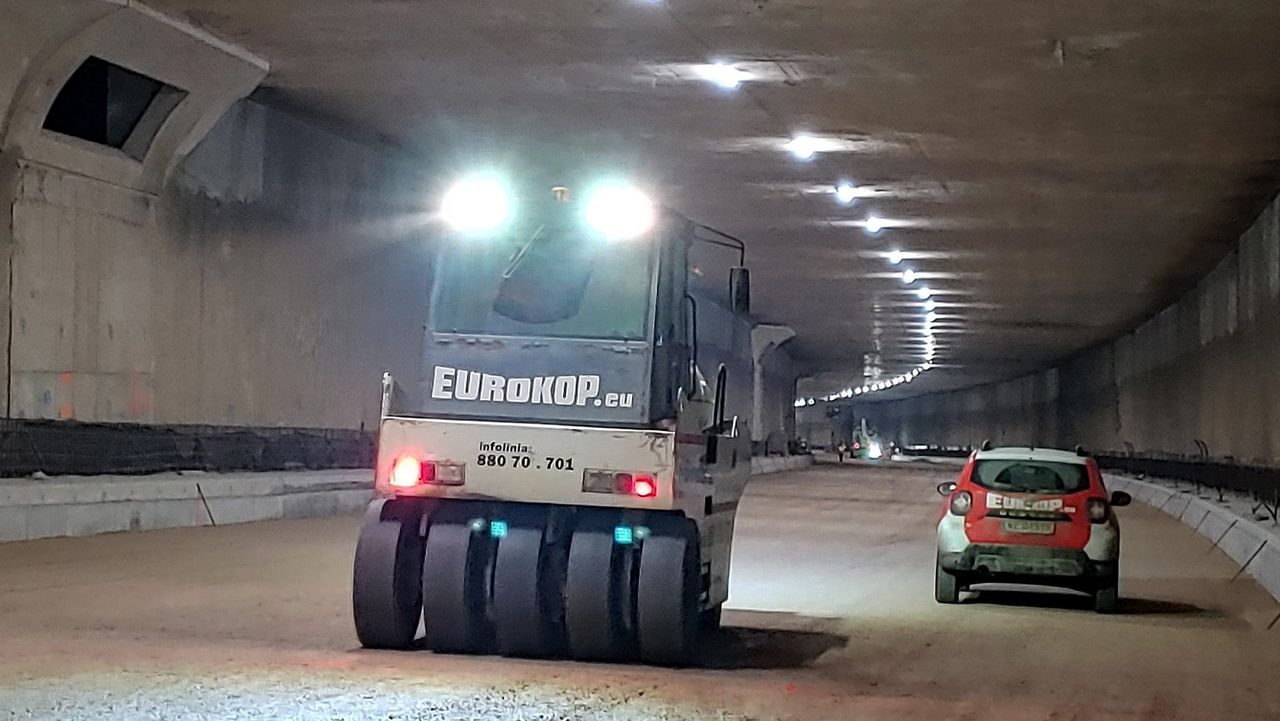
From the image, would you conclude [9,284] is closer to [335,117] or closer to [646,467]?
[335,117]

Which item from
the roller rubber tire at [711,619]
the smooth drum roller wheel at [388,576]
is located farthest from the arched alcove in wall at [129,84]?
the roller rubber tire at [711,619]

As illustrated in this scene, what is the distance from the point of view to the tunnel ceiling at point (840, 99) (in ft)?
67.4

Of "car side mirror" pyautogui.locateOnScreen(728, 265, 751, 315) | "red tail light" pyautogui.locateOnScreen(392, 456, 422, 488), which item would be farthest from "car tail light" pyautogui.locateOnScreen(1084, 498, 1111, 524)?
"red tail light" pyautogui.locateOnScreen(392, 456, 422, 488)

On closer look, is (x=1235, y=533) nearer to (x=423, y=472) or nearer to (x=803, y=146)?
(x=803, y=146)

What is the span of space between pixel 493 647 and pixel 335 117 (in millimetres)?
18058

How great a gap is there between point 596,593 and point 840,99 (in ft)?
49.5

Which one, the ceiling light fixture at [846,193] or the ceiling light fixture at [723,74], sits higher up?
the ceiling light fixture at [846,193]

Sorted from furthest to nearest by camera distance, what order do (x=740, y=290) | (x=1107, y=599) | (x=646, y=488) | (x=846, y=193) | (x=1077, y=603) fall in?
(x=846, y=193) → (x=1077, y=603) → (x=1107, y=599) → (x=740, y=290) → (x=646, y=488)

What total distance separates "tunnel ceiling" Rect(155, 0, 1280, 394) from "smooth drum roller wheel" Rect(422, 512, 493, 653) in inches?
388

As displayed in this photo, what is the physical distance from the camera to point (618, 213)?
40.4 ft

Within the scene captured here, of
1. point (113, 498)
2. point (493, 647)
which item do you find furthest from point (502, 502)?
point (113, 498)

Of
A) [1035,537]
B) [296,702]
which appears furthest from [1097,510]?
[296,702]

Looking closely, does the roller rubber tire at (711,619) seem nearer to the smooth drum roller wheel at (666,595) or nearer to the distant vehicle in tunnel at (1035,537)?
the smooth drum roller wheel at (666,595)

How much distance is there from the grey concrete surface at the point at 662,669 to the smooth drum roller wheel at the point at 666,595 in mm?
201
